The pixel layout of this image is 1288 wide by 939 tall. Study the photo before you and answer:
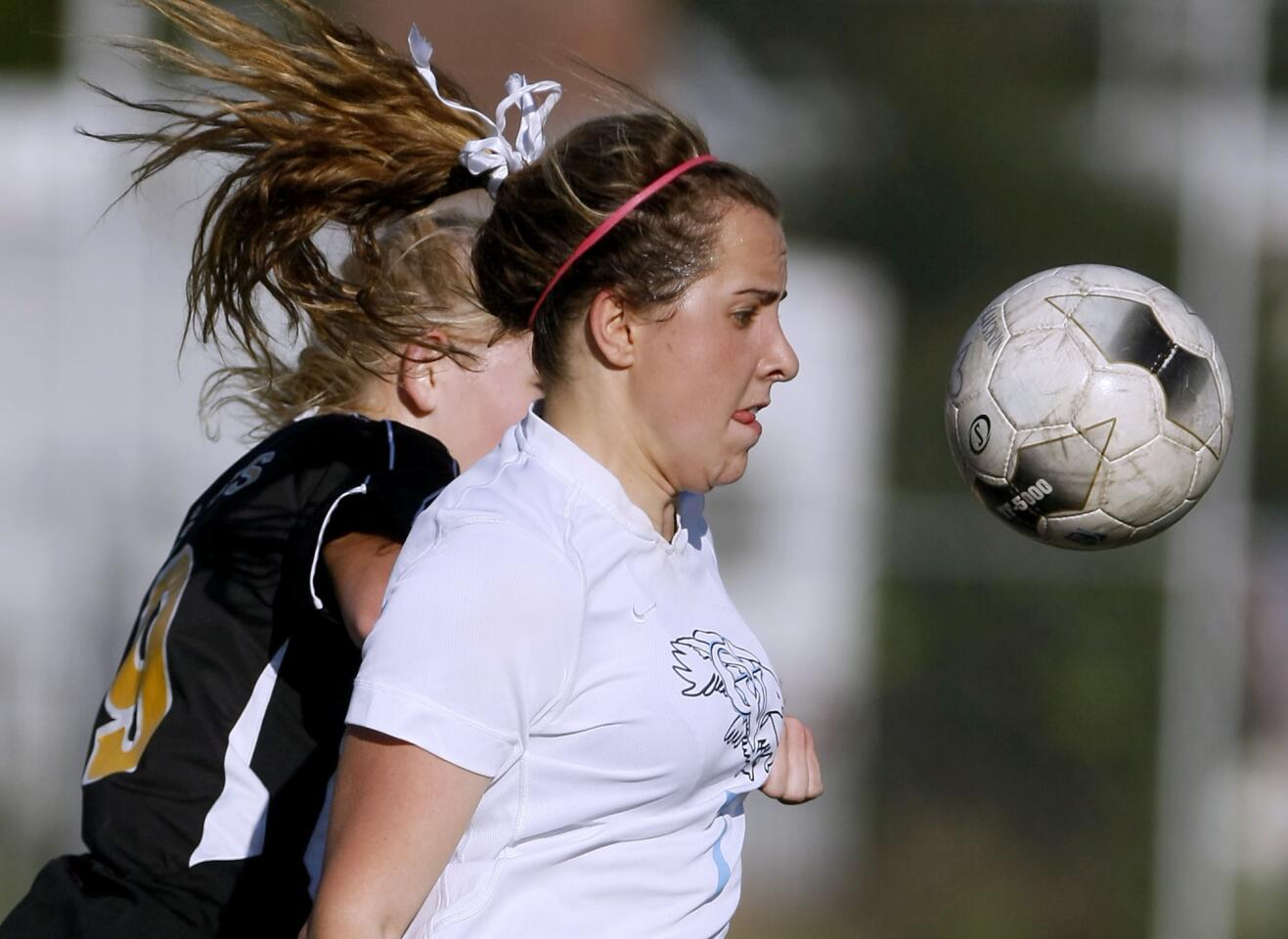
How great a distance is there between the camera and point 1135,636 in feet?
29.0

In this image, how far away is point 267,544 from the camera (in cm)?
271

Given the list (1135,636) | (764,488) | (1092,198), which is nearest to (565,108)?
(764,488)

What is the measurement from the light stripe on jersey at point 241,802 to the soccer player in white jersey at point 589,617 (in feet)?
2.00

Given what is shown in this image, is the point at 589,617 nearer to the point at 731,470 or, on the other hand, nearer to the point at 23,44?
the point at 731,470

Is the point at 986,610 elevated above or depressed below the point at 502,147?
below

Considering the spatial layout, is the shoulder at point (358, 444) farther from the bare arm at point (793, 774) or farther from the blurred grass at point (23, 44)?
the blurred grass at point (23, 44)

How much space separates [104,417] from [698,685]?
569cm

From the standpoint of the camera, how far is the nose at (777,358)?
241 cm

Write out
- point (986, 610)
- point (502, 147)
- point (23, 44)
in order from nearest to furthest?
point (502, 147) → point (986, 610) → point (23, 44)

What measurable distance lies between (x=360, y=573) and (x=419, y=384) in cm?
63

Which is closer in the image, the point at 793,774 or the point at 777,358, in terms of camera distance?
the point at 777,358

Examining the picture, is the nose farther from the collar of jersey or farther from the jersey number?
the jersey number

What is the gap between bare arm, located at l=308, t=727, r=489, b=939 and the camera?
6.40ft

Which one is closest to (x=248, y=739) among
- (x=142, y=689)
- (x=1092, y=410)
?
(x=142, y=689)
